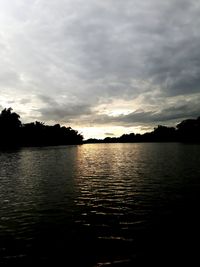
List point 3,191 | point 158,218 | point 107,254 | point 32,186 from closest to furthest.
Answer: point 107,254 < point 158,218 < point 3,191 < point 32,186

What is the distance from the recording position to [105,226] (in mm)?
24156

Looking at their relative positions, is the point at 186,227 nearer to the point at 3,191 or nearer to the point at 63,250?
the point at 63,250

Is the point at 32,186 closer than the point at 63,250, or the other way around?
the point at 63,250

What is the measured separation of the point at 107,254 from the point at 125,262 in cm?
164

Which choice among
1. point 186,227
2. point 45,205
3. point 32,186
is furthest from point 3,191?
point 186,227

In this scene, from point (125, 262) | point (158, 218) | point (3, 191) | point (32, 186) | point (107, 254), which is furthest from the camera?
point (32, 186)

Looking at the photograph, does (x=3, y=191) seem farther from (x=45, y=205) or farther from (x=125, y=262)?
(x=125, y=262)

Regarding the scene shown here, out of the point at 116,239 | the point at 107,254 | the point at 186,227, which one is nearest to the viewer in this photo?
the point at 107,254

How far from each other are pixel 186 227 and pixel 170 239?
3302 mm

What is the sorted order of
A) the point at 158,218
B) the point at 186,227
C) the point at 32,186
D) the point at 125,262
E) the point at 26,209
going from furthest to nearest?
the point at 32,186 → the point at 26,209 → the point at 158,218 → the point at 186,227 → the point at 125,262

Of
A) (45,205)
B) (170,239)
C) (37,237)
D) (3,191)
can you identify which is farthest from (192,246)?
(3,191)

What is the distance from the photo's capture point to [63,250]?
1922 cm

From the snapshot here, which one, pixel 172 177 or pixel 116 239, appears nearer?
pixel 116 239

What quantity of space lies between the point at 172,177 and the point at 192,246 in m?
32.7
